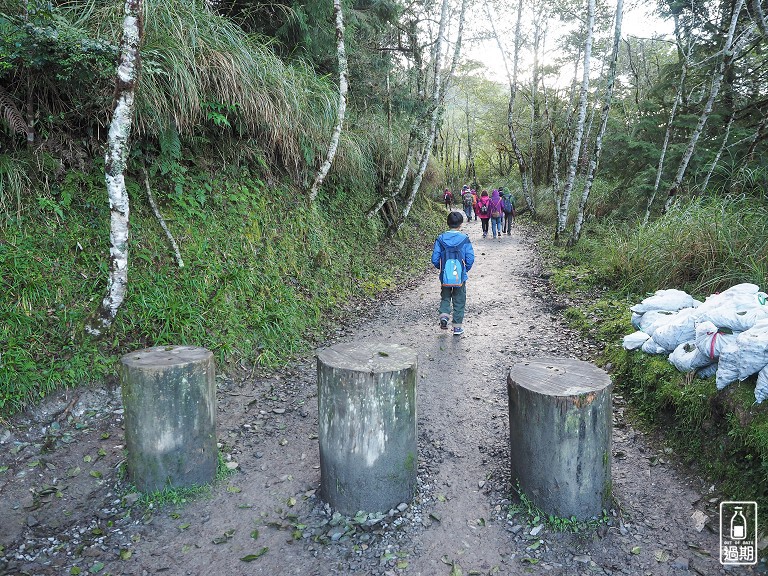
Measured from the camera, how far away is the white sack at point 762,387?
9.89 feet

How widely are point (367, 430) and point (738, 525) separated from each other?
2577 mm

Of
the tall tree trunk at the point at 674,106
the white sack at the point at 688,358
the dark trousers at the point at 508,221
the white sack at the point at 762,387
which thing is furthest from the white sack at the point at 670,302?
the dark trousers at the point at 508,221

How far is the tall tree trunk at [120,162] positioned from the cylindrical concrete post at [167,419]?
3.96 ft

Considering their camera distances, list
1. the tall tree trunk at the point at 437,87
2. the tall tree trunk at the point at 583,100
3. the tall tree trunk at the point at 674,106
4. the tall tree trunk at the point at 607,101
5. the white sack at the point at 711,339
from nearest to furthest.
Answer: the white sack at the point at 711,339, the tall tree trunk at the point at 674,106, the tall tree trunk at the point at 607,101, the tall tree trunk at the point at 583,100, the tall tree trunk at the point at 437,87

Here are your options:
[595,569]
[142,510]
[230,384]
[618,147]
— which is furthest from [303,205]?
[618,147]

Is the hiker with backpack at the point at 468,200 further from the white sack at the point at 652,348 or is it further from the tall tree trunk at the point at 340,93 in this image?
the white sack at the point at 652,348

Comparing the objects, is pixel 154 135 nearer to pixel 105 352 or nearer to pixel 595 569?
pixel 105 352

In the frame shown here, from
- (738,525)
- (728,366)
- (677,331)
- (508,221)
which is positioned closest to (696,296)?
(677,331)

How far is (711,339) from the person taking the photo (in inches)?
139

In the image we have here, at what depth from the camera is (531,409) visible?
3006 mm

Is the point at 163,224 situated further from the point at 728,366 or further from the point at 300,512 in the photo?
the point at 728,366

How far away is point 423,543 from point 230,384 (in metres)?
3.00

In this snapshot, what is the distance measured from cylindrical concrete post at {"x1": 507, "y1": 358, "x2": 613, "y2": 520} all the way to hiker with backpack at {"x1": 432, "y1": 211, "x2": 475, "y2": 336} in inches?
136

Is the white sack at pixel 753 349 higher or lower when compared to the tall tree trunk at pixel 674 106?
lower
